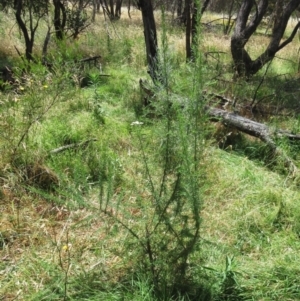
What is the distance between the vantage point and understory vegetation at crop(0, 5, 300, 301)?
78.9 inches

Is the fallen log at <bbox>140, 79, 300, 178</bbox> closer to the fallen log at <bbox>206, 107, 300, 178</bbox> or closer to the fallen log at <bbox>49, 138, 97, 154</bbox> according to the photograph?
the fallen log at <bbox>206, 107, 300, 178</bbox>

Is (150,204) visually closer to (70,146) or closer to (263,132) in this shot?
(70,146)

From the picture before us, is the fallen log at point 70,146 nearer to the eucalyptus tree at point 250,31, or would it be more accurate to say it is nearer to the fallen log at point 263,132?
the fallen log at point 263,132

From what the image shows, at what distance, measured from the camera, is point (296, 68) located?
28.5 ft

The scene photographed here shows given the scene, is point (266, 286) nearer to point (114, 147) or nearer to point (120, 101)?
point (114, 147)

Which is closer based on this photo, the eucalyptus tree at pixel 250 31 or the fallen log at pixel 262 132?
the fallen log at pixel 262 132

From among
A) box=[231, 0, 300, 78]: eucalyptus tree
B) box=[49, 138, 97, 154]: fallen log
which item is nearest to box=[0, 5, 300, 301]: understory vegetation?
box=[49, 138, 97, 154]: fallen log

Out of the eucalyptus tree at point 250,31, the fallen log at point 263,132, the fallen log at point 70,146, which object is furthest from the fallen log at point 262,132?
the eucalyptus tree at point 250,31

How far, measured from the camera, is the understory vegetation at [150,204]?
2004 mm

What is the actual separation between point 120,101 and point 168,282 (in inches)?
159

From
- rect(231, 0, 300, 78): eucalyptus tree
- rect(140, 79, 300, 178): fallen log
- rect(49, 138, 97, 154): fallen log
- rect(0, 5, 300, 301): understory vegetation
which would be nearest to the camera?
rect(0, 5, 300, 301): understory vegetation

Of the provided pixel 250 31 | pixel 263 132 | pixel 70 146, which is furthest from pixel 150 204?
pixel 250 31

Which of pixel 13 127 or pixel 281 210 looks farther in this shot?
pixel 13 127

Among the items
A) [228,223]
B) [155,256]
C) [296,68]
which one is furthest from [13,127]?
[296,68]
